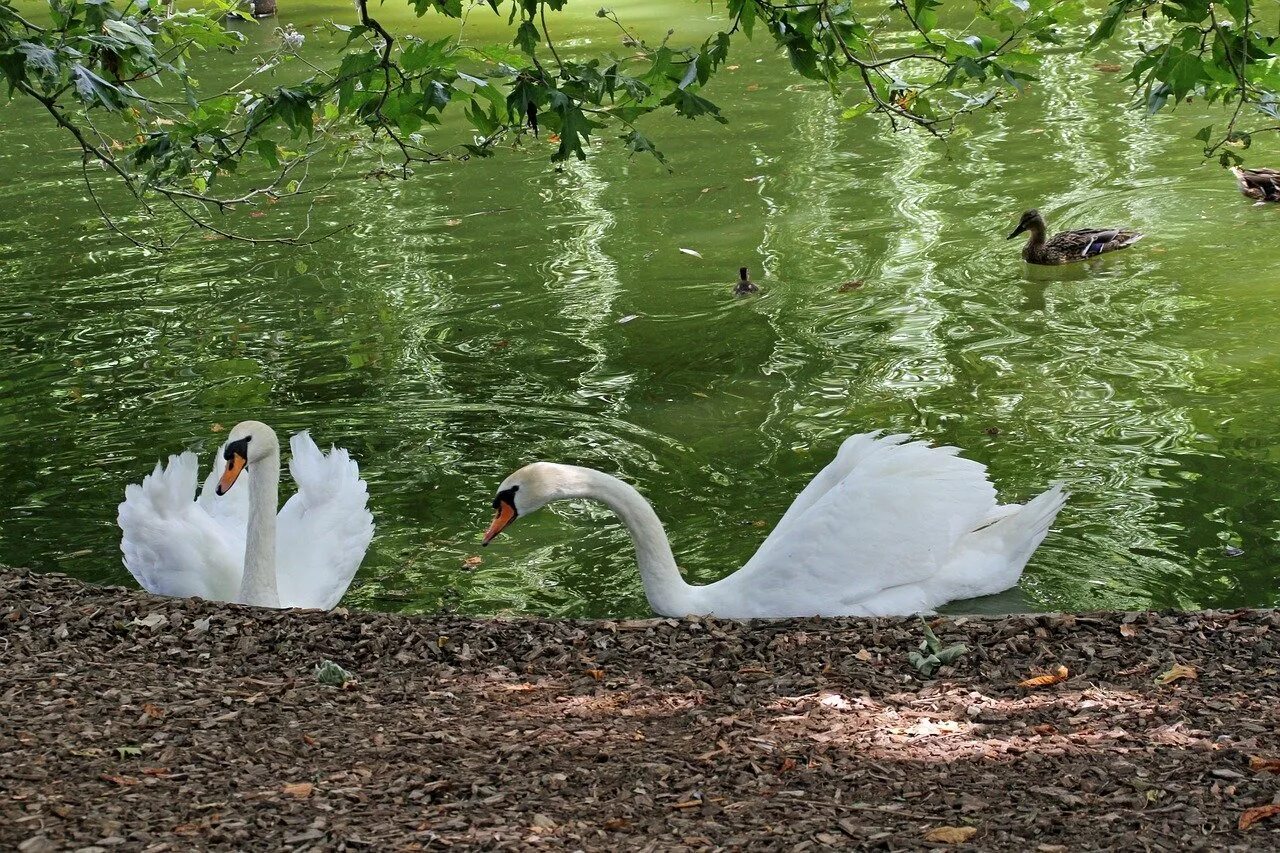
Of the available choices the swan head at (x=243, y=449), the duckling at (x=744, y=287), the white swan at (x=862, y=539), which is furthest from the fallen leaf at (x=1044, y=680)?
the duckling at (x=744, y=287)

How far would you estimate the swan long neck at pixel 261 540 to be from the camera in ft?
22.3

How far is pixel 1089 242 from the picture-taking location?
11.2 metres

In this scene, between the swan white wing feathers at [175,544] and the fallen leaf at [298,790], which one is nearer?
the fallen leaf at [298,790]

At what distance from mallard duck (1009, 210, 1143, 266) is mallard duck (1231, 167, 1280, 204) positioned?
1.35 meters

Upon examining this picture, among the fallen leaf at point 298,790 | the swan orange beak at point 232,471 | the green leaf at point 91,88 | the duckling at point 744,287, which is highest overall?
the green leaf at point 91,88

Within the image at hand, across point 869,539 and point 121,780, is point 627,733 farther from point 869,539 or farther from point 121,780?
point 869,539

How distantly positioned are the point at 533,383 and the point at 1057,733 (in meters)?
5.89

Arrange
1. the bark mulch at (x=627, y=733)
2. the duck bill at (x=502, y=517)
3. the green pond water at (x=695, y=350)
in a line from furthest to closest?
the green pond water at (x=695, y=350)
the duck bill at (x=502, y=517)
the bark mulch at (x=627, y=733)

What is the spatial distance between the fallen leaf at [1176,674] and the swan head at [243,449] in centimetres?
413

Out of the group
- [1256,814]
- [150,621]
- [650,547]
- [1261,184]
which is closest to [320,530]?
[150,621]

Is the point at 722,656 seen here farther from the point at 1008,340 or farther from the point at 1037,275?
the point at 1037,275

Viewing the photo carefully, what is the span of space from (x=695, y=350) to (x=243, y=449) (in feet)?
13.1

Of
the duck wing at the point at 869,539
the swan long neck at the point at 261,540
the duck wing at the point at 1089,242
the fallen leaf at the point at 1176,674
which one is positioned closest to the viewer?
the fallen leaf at the point at 1176,674

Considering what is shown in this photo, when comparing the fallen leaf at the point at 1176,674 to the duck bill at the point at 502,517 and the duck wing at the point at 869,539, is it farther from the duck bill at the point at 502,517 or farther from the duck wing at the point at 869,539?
the duck bill at the point at 502,517
